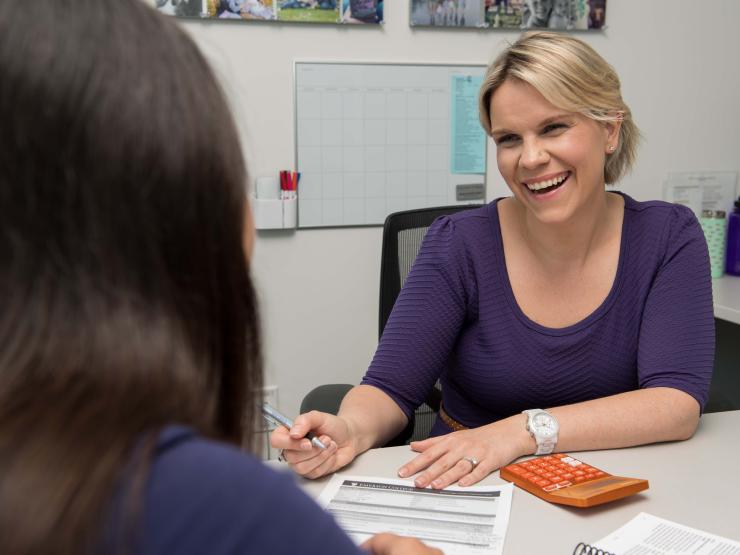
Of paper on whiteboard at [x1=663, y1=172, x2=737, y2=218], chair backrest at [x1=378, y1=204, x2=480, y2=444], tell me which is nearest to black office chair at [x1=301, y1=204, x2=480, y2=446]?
chair backrest at [x1=378, y1=204, x2=480, y2=444]

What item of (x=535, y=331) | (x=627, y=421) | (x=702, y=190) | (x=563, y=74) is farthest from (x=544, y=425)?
(x=702, y=190)

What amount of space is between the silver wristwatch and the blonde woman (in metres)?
0.16

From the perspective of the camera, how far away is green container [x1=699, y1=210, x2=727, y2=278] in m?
2.51

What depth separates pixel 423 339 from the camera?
54.7 inches

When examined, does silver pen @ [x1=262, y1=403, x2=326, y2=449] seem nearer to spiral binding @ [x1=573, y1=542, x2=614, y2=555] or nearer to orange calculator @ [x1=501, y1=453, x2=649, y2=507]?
orange calculator @ [x1=501, y1=453, x2=649, y2=507]

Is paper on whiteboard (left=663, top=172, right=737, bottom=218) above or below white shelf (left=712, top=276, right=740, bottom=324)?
above

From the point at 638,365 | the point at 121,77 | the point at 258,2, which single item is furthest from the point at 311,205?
the point at 121,77

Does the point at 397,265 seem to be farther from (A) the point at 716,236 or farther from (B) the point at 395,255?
(A) the point at 716,236

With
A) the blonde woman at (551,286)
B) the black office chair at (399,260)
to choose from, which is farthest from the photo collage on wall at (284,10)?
the blonde woman at (551,286)

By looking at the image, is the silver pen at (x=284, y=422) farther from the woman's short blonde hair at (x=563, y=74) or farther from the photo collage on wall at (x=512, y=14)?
the photo collage on wall at (x=512, y=14)

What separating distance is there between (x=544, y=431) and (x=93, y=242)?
87 cm

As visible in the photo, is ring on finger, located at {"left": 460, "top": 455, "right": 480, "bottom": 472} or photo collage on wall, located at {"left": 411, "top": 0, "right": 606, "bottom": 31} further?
photo collage on wall, located at {"left": 411, "top": 0, "right": 606, "bottom": 31}

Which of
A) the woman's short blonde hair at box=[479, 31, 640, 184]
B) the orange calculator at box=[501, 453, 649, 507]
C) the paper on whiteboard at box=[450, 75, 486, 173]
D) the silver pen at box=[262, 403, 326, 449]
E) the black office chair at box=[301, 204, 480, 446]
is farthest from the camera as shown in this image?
the paper on whiteboard at box=[450, 75, 486, 173]

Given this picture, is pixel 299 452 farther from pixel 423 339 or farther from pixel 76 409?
pixel 76 409
